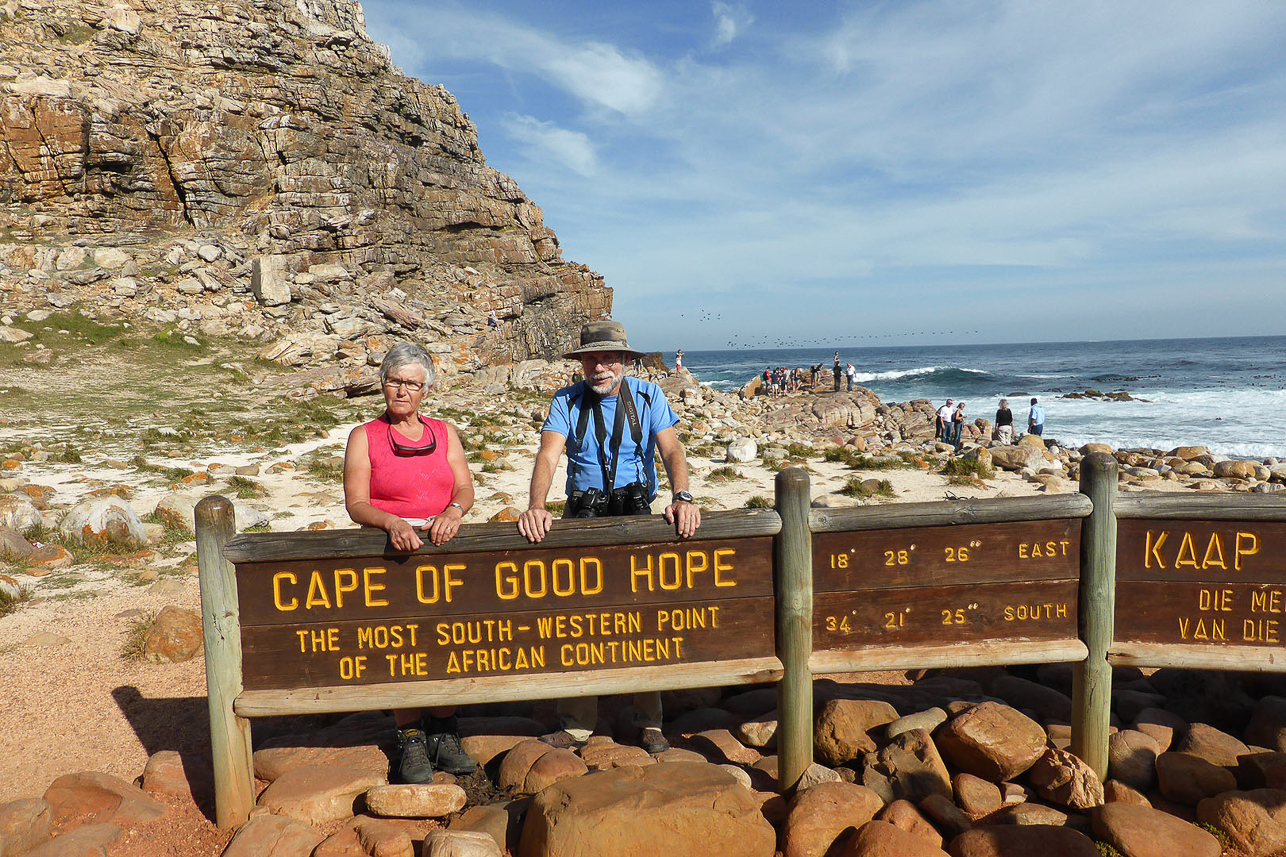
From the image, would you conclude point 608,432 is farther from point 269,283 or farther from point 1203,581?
point 269,283

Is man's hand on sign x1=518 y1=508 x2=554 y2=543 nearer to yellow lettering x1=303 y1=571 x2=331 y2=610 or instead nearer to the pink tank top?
the pink tank top

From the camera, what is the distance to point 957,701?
4.42 m

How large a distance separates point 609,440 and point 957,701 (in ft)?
9.07

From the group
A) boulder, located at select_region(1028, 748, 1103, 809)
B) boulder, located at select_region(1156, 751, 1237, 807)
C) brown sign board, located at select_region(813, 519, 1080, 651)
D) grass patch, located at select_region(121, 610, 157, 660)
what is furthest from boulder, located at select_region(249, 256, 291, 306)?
boulder, located at select_region(1156, 751, 1237, 807)

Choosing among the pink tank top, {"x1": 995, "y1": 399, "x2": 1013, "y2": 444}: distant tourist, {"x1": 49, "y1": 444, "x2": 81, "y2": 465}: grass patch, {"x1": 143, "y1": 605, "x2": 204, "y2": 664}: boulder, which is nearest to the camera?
the pink tank top

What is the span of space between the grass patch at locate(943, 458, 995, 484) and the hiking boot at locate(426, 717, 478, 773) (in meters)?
12.2

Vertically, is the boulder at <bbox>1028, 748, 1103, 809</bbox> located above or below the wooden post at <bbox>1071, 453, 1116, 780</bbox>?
below

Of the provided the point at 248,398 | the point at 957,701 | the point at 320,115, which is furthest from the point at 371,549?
the point at 320,115

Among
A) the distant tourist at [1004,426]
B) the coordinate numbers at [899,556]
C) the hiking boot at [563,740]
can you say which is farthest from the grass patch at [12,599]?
the distant tourist at [1004,426]

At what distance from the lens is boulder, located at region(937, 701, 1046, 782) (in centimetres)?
381

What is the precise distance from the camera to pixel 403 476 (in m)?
3.75

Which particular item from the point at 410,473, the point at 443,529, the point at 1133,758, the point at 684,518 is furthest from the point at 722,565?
the point at 1133,758

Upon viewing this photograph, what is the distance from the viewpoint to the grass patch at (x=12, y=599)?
20.9 feet

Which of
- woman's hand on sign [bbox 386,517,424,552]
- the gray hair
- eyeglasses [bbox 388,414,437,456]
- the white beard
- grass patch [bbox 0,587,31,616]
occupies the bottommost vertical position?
grass patch [bbox 0,587,31,616]
